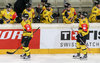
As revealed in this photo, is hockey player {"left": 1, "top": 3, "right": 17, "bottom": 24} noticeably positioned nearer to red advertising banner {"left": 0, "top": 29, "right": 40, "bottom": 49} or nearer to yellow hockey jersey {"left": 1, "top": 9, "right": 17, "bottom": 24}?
yellow hockey jersey {"left": 1, "top": 9, "right": 17, "bottom": 24}

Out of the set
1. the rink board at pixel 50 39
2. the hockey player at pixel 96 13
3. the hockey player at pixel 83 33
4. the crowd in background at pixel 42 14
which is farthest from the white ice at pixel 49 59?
the hockey player at pixel 96 13

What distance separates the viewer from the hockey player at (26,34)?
8803 millimetres

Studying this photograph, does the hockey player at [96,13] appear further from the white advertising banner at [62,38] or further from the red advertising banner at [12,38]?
the red advertising banner at [12,38]

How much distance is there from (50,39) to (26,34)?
1.18 meters

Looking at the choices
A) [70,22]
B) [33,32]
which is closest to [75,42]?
[70,22]

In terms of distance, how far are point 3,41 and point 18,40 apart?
51 cm

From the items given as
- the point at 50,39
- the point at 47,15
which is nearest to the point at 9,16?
the point at 47,15

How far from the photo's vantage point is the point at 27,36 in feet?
29.4

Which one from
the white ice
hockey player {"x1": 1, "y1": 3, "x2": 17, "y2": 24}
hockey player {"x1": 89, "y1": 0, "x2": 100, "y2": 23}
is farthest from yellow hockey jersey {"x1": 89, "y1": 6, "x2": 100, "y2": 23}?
hockey player {"x1": 1, "y1": 3, "x2": 17, "y2": 24}

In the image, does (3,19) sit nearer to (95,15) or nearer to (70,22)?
(70,22)

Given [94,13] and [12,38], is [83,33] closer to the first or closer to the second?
[94,13]

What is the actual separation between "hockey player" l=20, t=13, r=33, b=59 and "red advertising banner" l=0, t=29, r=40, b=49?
0.68 meters

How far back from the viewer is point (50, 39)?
9.84 meters

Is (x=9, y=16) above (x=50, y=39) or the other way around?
above
